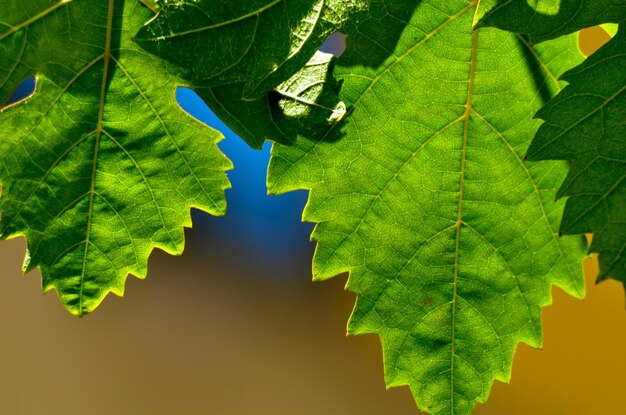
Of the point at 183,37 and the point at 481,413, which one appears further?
the point at 481,413

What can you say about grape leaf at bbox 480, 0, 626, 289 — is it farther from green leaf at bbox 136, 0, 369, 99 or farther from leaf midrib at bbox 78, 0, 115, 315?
leaf midrib at bbox 78, 0, 115, 315

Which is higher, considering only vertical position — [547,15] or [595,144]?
[547,15]

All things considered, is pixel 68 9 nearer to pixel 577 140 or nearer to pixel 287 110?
pixel 287 110

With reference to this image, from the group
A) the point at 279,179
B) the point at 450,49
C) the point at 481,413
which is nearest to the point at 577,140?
the point at 450,49

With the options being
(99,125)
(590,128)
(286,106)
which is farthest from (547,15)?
(99,125)

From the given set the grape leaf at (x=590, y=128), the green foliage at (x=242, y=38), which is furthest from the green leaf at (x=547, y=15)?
the green foliage at (x=242, y=38)

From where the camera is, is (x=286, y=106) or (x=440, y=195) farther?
(x=440, y=195)

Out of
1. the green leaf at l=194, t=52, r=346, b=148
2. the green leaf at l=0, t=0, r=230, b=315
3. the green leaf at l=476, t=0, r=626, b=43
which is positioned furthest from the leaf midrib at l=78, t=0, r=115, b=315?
the green leaf at l=476, t=0, r=626, b=43

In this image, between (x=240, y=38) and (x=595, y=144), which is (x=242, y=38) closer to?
(x=240, y=38)
